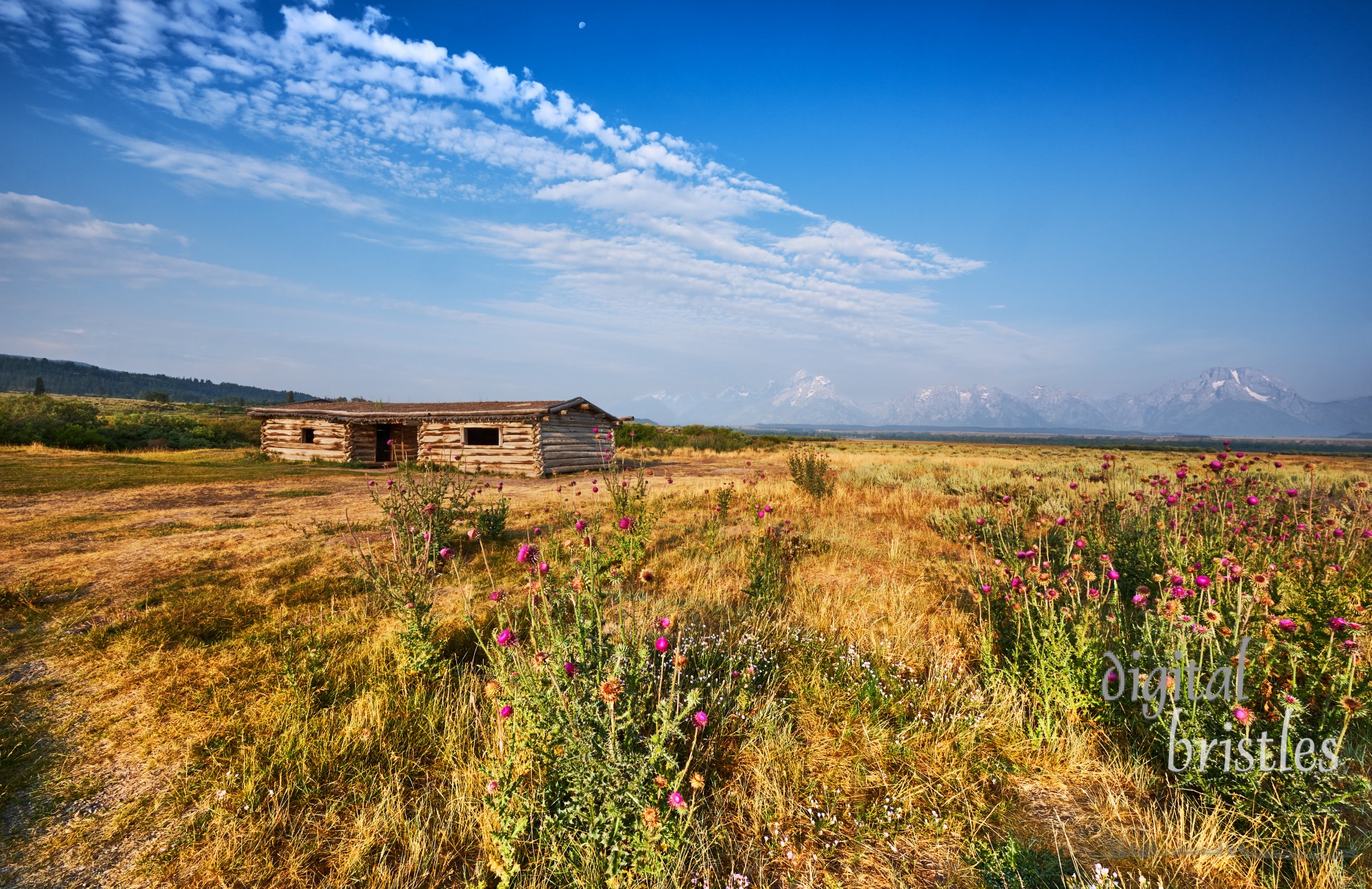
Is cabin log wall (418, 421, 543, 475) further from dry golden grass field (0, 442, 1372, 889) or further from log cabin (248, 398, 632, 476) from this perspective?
dry golden grass field (0, 442, 1372, 889)

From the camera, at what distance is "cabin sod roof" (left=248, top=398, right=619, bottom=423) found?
57.2 feet

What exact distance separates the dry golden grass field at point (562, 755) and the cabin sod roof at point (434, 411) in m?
12.4

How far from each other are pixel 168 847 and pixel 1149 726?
457cm

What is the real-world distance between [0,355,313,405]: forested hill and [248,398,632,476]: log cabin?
84900 millimetres

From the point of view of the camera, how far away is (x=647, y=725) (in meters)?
2.73

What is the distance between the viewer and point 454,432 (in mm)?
18547

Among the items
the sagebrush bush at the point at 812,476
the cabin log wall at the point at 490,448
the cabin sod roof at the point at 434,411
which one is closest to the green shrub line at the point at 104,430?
the cabin sod roof at the point at 434,411

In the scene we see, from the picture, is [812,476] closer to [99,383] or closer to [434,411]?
[434,411]

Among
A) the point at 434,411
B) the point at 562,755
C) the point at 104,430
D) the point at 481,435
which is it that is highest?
the point at 434,411

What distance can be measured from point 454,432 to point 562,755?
18050 mm

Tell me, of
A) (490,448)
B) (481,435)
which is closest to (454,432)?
(481,435)

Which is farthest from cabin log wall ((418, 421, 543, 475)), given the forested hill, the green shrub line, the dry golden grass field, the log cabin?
the forested hill

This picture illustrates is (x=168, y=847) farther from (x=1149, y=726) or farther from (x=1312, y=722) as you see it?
(x=1312, y=722)

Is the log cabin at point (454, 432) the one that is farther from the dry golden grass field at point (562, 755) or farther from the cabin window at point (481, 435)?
the dry golden grass field at point (562, 755)
